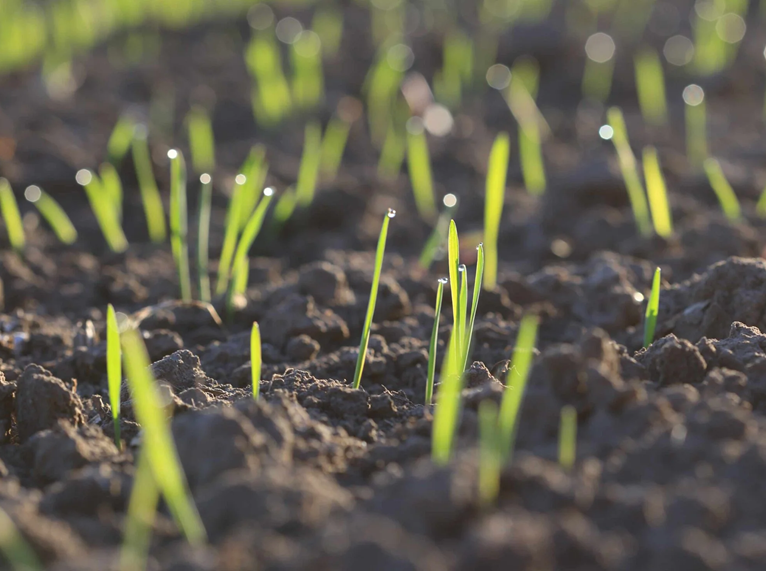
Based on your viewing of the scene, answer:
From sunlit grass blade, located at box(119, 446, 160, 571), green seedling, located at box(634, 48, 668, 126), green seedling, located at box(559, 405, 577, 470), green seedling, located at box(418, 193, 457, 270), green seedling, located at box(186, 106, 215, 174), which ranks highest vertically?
green seedling, located at box(634, 48, 668, 126)

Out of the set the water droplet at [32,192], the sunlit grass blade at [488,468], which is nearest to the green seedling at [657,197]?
the sunlit grass blade at [488,468]

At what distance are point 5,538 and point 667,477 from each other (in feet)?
2.27

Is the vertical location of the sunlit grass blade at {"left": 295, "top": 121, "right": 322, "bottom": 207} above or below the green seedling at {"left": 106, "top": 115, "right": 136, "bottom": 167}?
below

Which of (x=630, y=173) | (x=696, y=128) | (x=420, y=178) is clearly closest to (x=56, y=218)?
(x=420, y=178)

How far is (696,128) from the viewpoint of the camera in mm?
3043

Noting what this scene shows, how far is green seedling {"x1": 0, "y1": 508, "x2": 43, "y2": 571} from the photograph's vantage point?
88 cm

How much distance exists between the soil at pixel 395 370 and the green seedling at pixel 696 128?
6 cm

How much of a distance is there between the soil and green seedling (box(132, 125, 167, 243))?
7cm

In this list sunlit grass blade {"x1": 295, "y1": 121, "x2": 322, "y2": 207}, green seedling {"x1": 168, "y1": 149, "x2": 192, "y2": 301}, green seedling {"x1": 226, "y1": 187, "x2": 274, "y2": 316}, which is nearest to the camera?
green seedling {"x1": 226, "y1": 187, "x2": 274, "y2": 316}

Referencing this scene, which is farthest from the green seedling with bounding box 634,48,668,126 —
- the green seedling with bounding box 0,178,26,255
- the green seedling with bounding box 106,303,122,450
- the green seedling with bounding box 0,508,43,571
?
the green seedling with bounding box 0,508,43,571

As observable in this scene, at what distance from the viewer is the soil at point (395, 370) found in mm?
904

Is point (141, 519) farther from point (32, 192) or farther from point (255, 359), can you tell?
point (32, 192)

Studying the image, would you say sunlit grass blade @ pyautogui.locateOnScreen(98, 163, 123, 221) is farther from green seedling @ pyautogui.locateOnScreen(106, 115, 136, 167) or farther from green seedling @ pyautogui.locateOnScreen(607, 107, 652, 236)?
green seedling @ pyautogui.locateOnScreen(607, 107, 652, 236)

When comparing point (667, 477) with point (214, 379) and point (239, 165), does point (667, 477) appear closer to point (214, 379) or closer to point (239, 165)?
point (214, 379)
